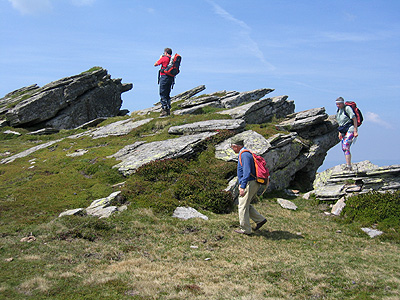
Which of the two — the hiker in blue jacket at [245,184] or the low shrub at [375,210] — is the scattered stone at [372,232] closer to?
the low shrub at [375,210]

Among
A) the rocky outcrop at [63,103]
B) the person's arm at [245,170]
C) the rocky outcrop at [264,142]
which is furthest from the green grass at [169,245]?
the rocky outcrop at [63,103]

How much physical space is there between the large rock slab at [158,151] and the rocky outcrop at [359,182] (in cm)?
922

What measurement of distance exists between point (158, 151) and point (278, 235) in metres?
11.0

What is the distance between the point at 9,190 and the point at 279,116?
31.0 metres

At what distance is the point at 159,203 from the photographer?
16.8 meters

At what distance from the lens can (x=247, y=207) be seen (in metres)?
14.1

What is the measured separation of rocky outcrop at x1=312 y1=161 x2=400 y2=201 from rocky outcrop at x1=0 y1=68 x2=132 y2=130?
44757mm

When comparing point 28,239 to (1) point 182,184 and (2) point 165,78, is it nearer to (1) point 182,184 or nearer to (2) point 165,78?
(1) point 182,184

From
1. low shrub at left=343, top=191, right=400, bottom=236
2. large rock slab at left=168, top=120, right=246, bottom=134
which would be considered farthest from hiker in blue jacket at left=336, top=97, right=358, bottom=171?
large rock slab at left=168, top=120, right=246, bottom=134

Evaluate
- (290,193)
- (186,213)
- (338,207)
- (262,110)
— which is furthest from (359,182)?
(262,110)

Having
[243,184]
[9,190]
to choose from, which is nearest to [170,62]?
[9,190]

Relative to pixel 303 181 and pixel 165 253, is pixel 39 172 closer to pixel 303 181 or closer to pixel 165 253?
pixel 165 253

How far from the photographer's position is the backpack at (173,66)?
105 ft

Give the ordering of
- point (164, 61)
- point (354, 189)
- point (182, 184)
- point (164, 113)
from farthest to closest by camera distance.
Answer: point (164, 113), point (164, 61), point (354, 189), point (182, 184)
